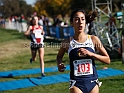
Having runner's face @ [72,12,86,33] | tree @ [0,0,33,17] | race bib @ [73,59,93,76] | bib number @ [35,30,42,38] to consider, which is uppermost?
tree @ [0,0,33,17]

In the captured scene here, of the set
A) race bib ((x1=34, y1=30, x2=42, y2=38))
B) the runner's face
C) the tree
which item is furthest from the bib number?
the tree

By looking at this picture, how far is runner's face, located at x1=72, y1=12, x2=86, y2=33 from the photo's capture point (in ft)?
11.2

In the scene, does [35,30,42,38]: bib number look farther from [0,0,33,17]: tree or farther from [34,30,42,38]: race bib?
[0,0,33,17]: tree

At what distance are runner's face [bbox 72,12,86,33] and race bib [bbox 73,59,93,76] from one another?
0.43 metres

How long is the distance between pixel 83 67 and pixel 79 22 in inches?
24.5

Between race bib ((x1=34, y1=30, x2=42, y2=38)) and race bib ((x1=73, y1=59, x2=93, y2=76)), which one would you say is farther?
race bib ((x1=34, y1=30, x2=42, y2=38))

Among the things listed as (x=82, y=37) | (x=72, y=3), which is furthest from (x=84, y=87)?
(x=72, y=3)

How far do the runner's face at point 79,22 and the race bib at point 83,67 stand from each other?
1.40 feet

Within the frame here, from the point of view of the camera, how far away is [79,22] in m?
3.41

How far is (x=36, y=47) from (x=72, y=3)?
5666cm

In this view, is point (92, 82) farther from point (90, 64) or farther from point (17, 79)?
point (17, 79)

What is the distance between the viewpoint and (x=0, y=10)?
7094 cm

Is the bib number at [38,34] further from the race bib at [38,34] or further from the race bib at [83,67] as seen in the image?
the race bib at [83,67]

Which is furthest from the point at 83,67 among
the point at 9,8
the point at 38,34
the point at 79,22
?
the point at 9,8
